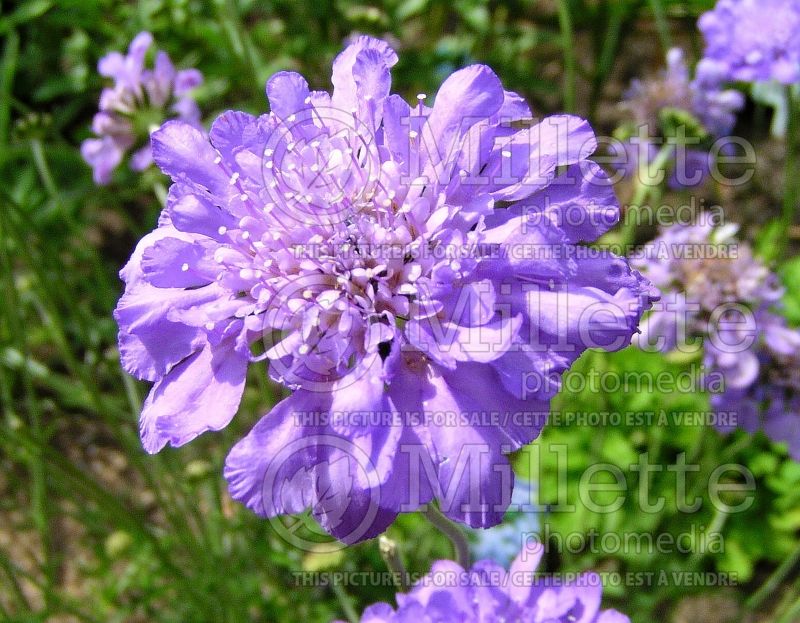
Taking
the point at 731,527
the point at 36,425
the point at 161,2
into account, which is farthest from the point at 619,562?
the point at 161,2

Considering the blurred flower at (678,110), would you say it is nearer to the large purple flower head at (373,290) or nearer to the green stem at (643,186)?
the green stem at (643,186)

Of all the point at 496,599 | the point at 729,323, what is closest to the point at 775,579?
the point at 729,323

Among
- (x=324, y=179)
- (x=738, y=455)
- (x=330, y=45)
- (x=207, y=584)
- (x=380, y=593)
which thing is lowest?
(x=738, y=455)

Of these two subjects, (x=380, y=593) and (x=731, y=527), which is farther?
(x=731, y=527)

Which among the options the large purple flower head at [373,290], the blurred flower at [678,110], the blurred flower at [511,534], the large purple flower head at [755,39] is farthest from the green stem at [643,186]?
the large purple flower head at [373,290]

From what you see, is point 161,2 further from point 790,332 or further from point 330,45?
point 790,332
